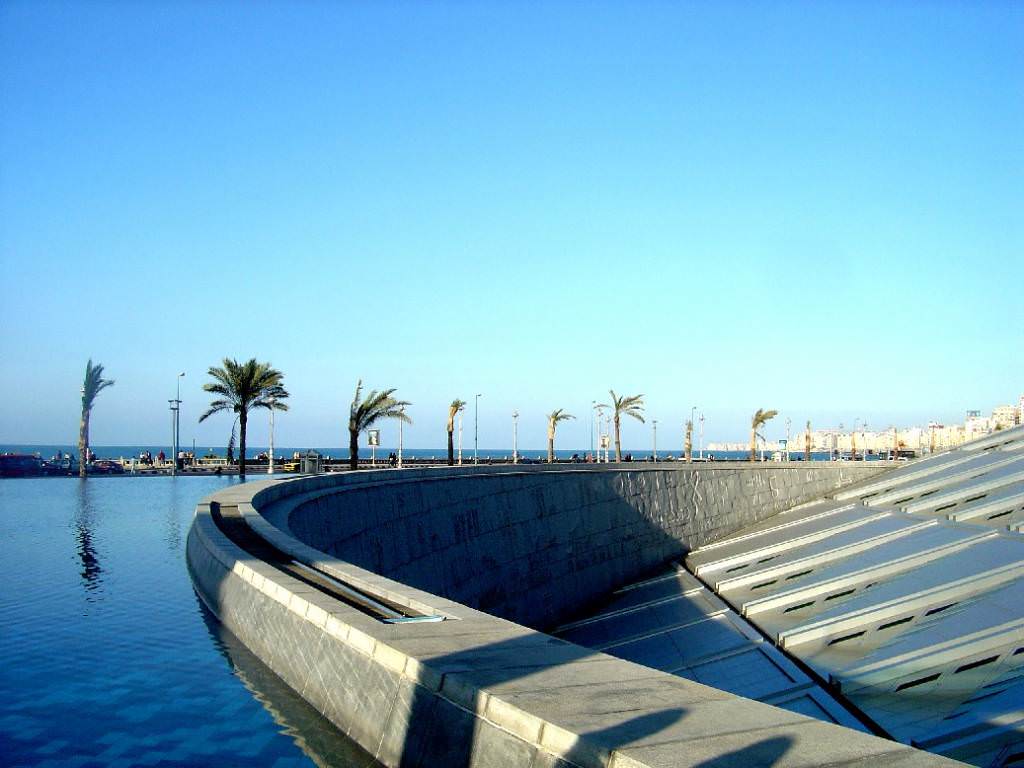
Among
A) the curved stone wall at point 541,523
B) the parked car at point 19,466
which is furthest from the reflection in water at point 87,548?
the parked car at point 19,466

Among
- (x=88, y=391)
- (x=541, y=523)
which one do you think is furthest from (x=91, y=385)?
(x=541, y=523)

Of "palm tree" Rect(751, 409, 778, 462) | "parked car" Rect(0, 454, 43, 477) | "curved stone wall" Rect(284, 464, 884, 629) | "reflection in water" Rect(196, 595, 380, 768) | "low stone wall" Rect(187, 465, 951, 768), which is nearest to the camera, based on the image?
"low stone wall" Rect(187, 465, 951, 768)

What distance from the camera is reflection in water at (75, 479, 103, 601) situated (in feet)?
31.5

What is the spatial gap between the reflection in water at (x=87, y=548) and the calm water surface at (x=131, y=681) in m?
0.05

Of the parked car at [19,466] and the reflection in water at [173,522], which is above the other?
the parked car at [19,466]

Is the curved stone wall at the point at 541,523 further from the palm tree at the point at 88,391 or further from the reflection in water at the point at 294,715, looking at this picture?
the palm tree at the point at 88,391

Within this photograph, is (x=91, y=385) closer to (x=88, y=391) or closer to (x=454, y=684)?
(x=88, y=391)

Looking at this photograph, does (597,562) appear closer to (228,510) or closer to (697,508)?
(697,508)

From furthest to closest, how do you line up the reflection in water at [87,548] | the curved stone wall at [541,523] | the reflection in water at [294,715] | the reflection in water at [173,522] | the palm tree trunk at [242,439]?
the palm tree trunk at [242,439] < the curved stone wall at [541,523] < the reflection in water at [173,522] < the reflection in water at [87,548] < the reflection in water at [294,715]

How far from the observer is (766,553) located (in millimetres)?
23859

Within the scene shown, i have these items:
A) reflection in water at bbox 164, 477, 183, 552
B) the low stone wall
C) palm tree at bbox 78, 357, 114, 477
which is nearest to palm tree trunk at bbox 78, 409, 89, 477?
palm tree at bbox 78, 357, 114, 477

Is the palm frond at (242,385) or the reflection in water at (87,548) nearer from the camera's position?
the reflection in water at (87,548)

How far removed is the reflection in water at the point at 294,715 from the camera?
464cm

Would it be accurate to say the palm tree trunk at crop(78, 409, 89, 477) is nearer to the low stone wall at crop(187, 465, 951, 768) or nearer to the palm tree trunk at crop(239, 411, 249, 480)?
the palm tree trunk at crop(239, 411, 249, 480)
